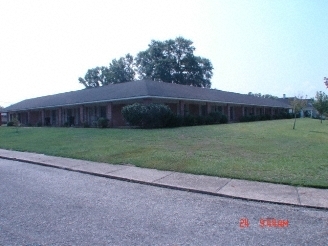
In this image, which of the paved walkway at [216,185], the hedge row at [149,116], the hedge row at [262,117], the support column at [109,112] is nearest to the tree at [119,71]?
the hedge row at [262,117]

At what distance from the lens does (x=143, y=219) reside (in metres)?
4.54

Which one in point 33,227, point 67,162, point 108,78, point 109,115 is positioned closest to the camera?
point 33,227

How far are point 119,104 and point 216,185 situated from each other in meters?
22.6

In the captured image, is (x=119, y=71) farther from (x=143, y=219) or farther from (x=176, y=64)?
(x=143, y=219)

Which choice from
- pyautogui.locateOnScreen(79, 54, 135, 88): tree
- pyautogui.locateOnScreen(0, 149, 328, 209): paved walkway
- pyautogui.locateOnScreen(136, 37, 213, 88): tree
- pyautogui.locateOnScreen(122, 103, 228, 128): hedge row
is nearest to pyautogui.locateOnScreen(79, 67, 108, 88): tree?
pyautogui.locateOnScreen(79, 54, 135, 88): tree

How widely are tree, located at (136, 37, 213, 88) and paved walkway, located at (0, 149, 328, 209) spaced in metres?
52.7

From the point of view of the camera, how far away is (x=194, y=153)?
10484 millimetres

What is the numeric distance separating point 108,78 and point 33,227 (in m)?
65.2

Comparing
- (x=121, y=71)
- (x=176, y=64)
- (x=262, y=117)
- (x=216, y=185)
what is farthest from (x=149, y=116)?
(x=121, y=71)

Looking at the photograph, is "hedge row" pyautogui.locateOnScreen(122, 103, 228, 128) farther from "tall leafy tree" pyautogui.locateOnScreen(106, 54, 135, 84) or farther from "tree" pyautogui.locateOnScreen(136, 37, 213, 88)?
"tall leafy tree" pyautogui.locateOnScreen(106, 54, 135, 84)

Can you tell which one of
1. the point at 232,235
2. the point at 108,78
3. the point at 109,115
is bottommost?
the point at 232,235

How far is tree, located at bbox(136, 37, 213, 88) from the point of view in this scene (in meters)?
60.6

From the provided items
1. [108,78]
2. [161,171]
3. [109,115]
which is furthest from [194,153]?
[108,78]

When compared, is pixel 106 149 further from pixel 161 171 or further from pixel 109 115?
pixel 109 115
